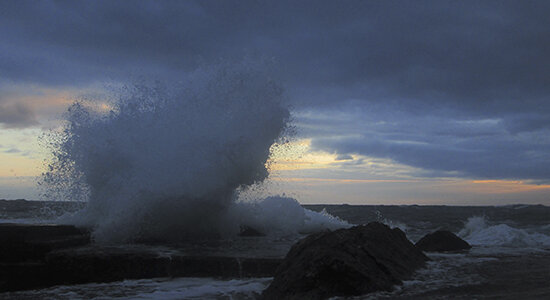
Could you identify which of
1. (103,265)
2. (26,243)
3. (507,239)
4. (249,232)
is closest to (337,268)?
(103,265)

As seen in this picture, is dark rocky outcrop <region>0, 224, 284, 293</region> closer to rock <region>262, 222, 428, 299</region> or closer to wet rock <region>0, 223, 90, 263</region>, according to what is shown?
wet rock <region>0, 223, 90, 263</region>

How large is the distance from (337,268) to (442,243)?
15.2ft

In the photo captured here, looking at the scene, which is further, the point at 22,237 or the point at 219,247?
the point at 219,247

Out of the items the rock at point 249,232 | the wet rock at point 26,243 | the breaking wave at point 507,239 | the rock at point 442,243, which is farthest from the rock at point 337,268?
the breaking wave at point 507,239

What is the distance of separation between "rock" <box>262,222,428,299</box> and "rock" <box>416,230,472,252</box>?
9.85 feet

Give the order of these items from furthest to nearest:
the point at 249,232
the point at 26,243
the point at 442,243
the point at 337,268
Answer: the point at 249,232, the point at 442,243, the point at 26,243, the point at 337,268

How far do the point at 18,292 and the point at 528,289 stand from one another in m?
5.01

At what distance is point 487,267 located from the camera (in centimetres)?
539

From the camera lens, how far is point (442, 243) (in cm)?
770

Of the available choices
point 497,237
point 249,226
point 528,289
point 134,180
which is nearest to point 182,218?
point 134,180

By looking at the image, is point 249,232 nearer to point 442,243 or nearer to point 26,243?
point 442,243

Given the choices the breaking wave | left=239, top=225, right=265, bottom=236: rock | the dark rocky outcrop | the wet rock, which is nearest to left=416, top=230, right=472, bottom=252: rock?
the breaking wave

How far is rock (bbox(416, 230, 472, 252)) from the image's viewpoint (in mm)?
7621

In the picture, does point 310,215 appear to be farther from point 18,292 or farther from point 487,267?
point 18,292
